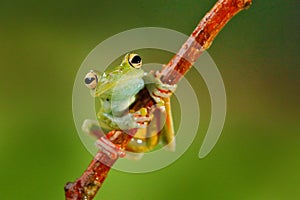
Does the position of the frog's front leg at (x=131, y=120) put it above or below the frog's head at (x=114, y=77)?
below

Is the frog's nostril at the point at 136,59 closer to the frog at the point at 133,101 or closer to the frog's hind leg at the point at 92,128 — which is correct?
the frog at the point at 133,101

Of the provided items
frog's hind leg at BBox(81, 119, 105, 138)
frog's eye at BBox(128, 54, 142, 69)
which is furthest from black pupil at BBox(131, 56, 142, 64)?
frog's hind leg at BBox(81, 119, 105, 138)

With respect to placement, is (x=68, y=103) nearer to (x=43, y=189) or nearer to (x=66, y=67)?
(x=66, y=67)

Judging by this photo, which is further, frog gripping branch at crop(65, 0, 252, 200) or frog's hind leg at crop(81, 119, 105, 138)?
frog's hind leg at crop(81, 119, 105, 138)

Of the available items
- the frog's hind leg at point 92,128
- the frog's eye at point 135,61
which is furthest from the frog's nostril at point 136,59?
the frog's hind leg at point 92,128

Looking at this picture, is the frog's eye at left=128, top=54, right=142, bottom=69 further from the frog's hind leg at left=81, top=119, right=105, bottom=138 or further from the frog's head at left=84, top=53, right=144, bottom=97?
the frog's hind leg at left=81, top=119, right=105, bottom=138

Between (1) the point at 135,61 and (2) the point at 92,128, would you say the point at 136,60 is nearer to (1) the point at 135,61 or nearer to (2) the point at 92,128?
(1) the point at 135,61

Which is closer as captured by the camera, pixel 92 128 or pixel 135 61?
pixel 135 61

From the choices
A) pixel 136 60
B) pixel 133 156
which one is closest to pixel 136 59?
pixel 136 60

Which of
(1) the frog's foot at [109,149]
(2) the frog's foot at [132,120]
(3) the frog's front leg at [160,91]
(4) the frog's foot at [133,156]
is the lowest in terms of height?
(1) the frog's foot at [109,149]
